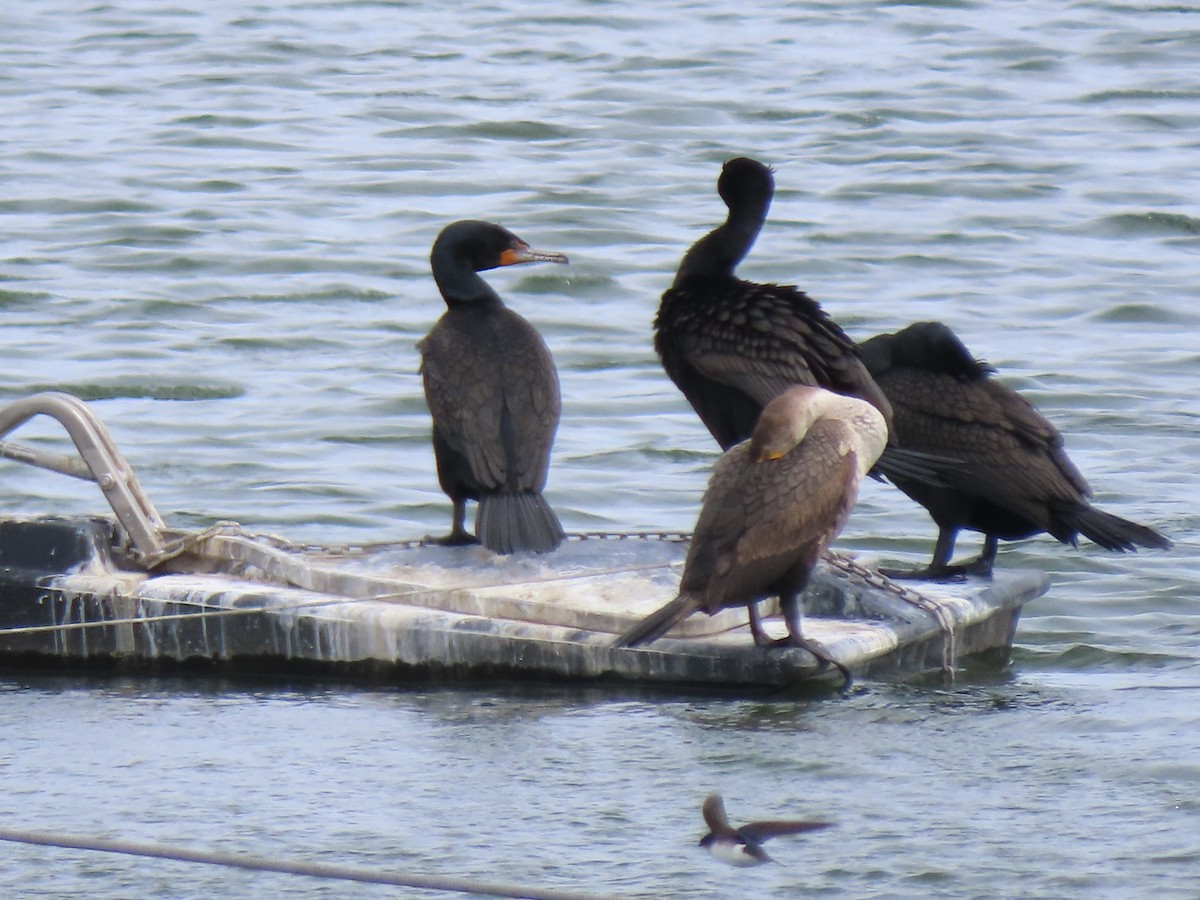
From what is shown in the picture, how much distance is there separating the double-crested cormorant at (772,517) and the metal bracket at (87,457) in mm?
1404

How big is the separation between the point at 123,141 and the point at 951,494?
443 inches

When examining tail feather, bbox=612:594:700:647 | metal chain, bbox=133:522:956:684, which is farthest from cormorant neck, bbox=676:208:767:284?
tail feather, bbox=612:594:700:647

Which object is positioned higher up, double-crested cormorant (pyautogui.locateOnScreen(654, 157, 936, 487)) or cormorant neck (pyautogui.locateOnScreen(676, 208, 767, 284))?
cormorant neck (pyautogui.locateOnScreen(676, 208, 767, 284))

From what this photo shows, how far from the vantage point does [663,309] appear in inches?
260

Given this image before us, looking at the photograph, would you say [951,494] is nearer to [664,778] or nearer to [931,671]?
[931,671]

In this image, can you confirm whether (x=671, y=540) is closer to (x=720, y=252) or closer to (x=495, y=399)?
(x=495, y=399)

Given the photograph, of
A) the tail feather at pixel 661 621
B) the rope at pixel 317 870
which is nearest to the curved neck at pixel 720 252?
the tail feather at pixel 661 621

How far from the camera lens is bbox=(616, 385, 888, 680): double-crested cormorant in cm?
539

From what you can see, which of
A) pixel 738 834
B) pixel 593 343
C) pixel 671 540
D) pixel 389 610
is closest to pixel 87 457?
pixel 389 610

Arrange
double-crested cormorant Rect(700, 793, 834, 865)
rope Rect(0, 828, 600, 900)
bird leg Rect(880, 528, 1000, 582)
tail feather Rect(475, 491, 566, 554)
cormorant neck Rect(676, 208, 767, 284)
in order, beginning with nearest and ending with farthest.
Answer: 1. rope Rect(0, 828, 600, 900)
2. double-crested cormorant Rect(700, 793, 834, 865)
3. tail feather Rect(475, 491, 566, 554)
4. bird leg Rect(880, 528, 1000, 582)
5. cormorant neck Rect(676, 208, 767, 284)

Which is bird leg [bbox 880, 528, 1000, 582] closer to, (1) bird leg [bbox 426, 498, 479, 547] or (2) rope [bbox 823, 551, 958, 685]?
(2) rope [bbox 823, 551, 958, 685]

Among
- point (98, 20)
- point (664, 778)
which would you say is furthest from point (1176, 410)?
point (98, 20)

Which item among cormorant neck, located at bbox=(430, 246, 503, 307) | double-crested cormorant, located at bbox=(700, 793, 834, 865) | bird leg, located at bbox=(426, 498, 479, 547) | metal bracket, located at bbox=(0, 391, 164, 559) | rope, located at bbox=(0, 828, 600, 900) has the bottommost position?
double-crested cormorant, located at bbox=(700, 793, 834, 865)

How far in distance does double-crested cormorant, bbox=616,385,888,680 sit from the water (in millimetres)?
269
